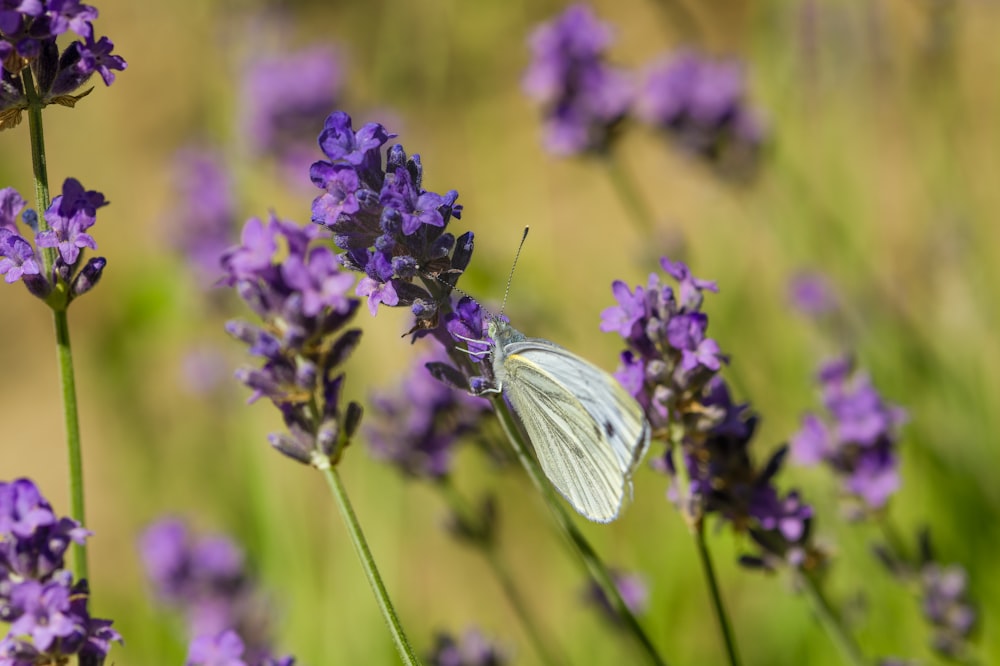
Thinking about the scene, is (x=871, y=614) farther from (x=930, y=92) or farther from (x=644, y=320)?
(x=930, y=92)

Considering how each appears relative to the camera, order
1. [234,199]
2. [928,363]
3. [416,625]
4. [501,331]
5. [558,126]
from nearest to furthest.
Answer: [501,331] → [558,126] → [928,363] → [416,625] → [234,199]

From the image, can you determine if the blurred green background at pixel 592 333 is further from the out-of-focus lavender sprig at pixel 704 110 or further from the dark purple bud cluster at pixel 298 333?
the dark purple bud cluster at pixel 298 333

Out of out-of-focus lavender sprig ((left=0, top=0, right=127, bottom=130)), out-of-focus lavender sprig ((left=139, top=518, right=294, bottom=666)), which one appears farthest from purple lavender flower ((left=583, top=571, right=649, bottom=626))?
out-of-focus lavender sprig ((left=0, top=0, right=127, bottom=130))

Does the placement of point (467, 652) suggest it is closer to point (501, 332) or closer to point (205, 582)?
point (501, 332)

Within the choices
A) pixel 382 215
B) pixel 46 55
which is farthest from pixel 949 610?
pixel 46 55

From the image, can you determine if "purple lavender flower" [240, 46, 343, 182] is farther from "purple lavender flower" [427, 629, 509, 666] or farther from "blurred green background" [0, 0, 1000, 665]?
"purple lavender flower" [427, 629, 509, 666]

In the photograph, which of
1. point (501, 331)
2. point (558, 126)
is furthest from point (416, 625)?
point (501, 331)
